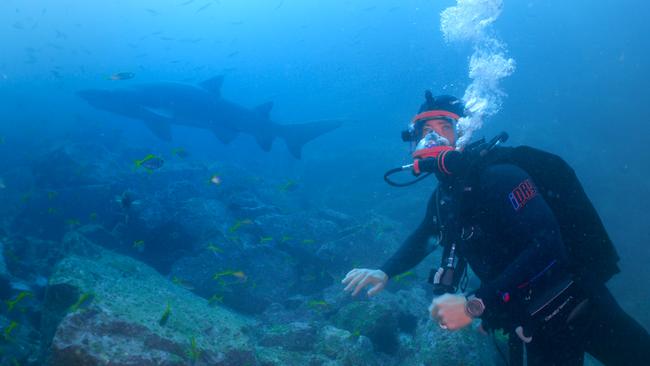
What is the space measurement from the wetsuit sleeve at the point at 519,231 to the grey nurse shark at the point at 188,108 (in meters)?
14.7

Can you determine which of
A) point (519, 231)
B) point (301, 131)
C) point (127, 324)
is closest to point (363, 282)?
point (519, 231)

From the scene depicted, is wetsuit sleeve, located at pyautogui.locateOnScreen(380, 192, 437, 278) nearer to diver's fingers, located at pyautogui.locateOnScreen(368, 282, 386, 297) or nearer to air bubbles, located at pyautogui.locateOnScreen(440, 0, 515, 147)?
diver's fingers, located at pyautogui.locateOnScreen(368, 282, 386, 297)

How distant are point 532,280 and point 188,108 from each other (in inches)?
618

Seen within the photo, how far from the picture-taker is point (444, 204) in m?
3.06

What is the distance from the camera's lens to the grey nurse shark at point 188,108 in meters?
15.3

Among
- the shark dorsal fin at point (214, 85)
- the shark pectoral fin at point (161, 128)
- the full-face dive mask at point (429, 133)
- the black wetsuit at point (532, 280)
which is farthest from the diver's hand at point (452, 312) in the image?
the shark pectoral fin at point (161, 128)

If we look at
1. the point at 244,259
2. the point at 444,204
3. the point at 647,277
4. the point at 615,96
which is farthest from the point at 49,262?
the point at 615,96

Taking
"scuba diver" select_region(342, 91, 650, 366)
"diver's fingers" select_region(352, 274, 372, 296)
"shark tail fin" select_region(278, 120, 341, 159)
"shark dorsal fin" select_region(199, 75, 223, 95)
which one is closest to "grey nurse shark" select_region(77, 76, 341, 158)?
"shark dorsal fin" select_region(199, 75, 223, 95)

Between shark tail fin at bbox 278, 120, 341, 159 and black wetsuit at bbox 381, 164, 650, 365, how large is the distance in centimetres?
1490

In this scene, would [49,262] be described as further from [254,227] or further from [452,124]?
[452,124]

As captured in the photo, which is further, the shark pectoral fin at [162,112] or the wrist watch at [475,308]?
the shark pectoral fin at [162,112]

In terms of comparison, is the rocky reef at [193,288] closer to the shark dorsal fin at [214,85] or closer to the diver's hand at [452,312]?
the diver's hand at [452,312]

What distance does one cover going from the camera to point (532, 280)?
6.60ft

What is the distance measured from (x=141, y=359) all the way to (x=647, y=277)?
16.9 meters
